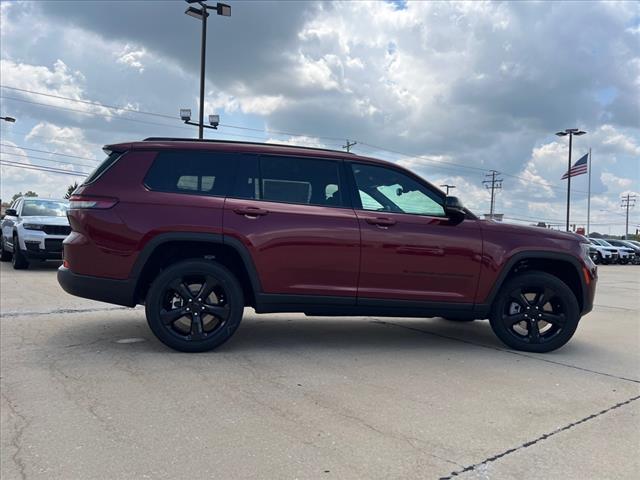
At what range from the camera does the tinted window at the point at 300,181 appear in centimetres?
485

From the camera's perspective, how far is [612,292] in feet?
39.7

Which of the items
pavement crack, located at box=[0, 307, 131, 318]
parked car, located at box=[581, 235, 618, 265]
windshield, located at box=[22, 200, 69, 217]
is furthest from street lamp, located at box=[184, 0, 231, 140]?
parked car, located at box=[581, 235, 618, 265]

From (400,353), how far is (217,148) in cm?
263

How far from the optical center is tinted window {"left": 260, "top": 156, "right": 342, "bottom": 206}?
15.9 feet

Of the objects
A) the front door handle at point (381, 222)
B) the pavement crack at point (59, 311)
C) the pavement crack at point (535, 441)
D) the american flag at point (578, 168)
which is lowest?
the pavement crack at point (535, 441)

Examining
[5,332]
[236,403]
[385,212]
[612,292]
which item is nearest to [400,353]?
[385,212]

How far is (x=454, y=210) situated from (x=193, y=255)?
2.52 meters

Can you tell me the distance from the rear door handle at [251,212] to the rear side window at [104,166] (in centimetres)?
123

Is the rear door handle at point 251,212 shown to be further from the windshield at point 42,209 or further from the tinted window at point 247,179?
the windshield at point 42,209

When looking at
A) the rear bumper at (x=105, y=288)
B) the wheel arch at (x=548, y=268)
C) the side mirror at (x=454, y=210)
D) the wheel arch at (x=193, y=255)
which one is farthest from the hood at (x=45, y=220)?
the wheel arch at (x=548, y=268)

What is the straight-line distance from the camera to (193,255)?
4.88m

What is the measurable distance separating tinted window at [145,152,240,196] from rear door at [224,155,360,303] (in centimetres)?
14

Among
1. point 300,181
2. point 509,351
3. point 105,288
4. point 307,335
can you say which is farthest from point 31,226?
point 509,351

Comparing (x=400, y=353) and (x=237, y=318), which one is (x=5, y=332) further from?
(x=400, y=353)
